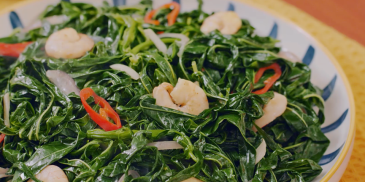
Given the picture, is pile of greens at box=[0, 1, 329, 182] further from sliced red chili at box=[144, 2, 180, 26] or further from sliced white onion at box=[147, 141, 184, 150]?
sliced red chili at box=[144, 2, 180, 26]

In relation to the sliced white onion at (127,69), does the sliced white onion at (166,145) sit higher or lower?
lower

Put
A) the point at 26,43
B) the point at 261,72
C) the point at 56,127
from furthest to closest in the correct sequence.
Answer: the point at 26,43 → the point at 261,72 → the point at 56,127

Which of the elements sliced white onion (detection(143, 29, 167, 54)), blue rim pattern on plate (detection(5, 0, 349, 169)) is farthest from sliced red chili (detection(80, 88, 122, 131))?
blue rim pattern on plate (detection(5, 0, 349, 169))

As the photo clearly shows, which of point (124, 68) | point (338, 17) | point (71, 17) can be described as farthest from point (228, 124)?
point (338, 17)

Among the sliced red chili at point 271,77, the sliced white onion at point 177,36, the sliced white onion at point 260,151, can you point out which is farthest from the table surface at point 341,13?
the sliced white onion at point 260,151

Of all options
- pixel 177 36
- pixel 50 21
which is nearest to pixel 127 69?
pixel 177 36

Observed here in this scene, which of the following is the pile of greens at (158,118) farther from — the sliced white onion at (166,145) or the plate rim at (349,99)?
the plate rim at (349,99)

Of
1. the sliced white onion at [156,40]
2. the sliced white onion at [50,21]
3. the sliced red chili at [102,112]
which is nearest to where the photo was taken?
the sliced red chili at [102,112]

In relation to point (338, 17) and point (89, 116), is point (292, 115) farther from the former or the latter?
point (338, 17)
